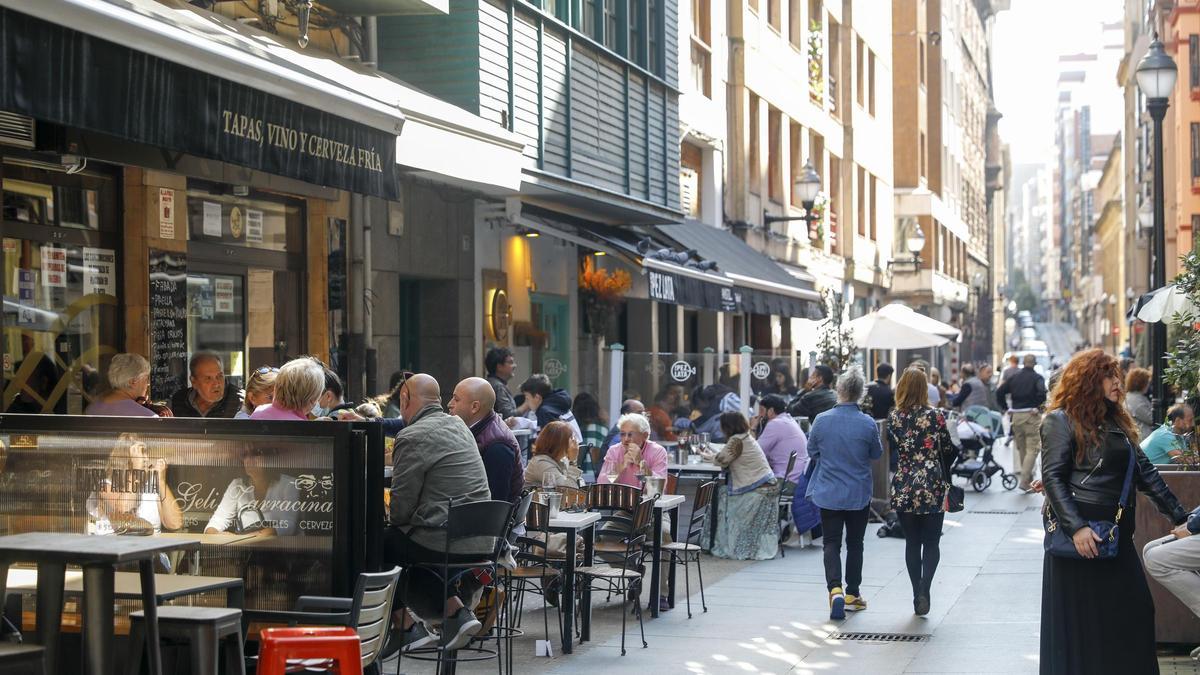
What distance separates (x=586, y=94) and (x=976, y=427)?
8.53 metres

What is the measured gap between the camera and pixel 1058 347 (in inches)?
5374

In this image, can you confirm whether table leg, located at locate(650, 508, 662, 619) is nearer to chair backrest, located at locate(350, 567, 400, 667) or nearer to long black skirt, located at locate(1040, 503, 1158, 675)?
long black skirt, located at locate(1040, 503, 1158, 675)

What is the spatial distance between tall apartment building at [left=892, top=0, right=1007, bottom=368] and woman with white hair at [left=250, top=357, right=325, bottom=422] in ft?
120

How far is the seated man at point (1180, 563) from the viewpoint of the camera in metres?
7.75

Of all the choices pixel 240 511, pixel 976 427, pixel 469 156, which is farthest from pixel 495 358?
pixel 976 427

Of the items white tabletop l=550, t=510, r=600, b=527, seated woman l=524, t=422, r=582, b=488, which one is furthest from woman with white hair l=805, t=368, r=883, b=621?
white tabletop l=550, t=510, r=600, b=527

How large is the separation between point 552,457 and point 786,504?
4.79m

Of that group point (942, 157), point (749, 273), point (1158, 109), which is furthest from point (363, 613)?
point (942, 157)

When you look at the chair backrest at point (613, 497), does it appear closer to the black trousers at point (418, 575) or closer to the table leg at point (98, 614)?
the black trousers at point (418, 575)

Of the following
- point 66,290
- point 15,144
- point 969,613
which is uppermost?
point 15,144

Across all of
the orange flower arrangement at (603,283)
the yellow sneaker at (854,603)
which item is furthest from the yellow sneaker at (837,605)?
the orange flower arrangement at (603,283)

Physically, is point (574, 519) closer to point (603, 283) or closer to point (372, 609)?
point (372, 609)

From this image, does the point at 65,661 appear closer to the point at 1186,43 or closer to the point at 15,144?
the point at 15,144

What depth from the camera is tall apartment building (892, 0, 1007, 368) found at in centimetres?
4747
